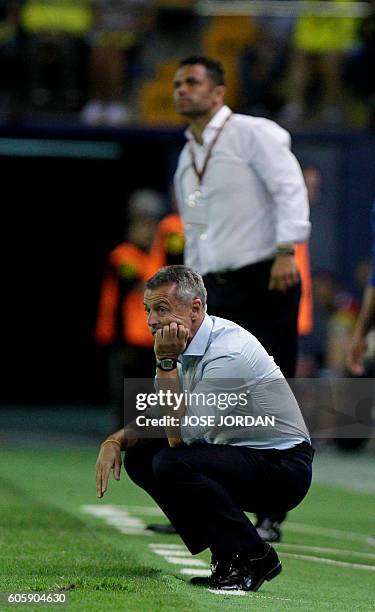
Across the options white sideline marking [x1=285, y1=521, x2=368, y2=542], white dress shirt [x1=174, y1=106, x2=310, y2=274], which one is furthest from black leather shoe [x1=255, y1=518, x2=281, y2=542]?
white dress shirt [x1=174, y1=106, x2=310, y2=274]

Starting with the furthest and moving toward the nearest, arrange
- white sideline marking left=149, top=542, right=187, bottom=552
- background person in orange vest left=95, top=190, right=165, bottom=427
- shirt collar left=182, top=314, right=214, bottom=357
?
background person in orange vest left=95, top=190, right=165, bottom=427 → white sideline marking left=149, top=542, right=187, bottom=552 → shirt collar left=182, top=314, right=214, bottom=357

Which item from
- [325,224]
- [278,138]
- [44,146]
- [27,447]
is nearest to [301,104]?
[325,224]

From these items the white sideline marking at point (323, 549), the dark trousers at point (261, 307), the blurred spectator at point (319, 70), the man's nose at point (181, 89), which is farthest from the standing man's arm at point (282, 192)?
the blurred spectator at point (319, 70)

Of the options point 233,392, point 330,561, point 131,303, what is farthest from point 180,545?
point 131,303

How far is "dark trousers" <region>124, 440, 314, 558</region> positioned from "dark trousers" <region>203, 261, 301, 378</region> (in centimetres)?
181

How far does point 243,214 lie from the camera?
800cm

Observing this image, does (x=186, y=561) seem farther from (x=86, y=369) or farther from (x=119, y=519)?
(x=86, y=369)

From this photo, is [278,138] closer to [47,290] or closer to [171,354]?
[171,354]

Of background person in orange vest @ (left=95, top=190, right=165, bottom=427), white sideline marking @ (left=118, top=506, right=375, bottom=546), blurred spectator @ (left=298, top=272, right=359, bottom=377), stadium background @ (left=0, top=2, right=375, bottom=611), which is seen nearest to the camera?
stadium background @ (left=0, top=2, right=375, bottom=611)

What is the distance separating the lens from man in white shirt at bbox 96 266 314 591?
580 cm

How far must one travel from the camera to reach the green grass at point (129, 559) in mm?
5586

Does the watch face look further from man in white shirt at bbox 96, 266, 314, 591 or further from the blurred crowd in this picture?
the blurred crowd

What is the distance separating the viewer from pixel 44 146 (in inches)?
691

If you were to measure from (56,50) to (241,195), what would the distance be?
869cm
